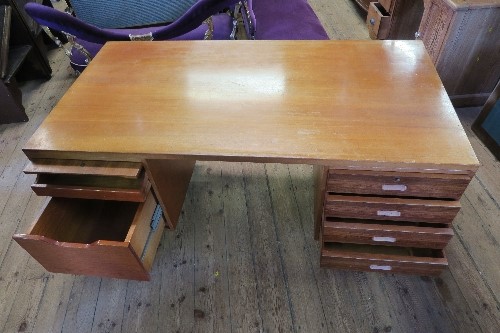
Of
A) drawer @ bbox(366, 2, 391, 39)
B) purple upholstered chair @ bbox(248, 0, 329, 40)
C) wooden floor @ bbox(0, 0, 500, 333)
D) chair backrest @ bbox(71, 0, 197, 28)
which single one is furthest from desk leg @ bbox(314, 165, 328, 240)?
drawer @ bbox(366, 2, 391, 39)

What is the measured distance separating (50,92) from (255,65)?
1.76m

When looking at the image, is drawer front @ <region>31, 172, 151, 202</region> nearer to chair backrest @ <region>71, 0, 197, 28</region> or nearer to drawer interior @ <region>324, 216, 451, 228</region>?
drawer interior @ <region>324, 216, 451, 228</region>

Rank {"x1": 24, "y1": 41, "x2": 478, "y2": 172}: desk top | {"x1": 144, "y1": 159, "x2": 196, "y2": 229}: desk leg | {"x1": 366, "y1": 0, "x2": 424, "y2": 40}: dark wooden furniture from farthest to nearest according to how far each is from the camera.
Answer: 1. {"x1": 366, "y1": 0, "x2": 424, "y2": 40}: dark wooden furniture
2. {"x1": 144, "y1": 159, "x2": 196, "y2": 229}: desk leg
3. {"x1": 24, "y1": 41, "x2": 478, "y2": 172}: desk top

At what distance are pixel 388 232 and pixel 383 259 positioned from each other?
122mm

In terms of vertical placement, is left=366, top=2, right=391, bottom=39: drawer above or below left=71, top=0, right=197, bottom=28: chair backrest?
below

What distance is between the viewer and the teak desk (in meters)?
0.88

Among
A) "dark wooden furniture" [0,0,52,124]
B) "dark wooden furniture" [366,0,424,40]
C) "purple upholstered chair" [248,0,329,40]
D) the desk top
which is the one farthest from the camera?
"dark wooden furniture" [366,0,424,40]

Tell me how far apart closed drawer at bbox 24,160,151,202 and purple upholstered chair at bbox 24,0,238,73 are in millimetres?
855

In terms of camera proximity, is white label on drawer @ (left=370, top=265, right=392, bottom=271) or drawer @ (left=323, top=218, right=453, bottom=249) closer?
drawer @ (left=323, top=218, right=453, bottom=249)

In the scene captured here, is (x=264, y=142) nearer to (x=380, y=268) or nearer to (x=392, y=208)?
(x=392, y=208)

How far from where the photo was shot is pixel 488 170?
1.57 m

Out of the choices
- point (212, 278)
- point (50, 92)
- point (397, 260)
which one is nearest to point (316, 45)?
point (397, 260)

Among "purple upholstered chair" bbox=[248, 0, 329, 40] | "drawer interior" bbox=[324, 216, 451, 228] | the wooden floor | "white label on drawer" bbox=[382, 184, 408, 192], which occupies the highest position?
A: "white label on drawer" bbox=[382, 184, 408, 192]

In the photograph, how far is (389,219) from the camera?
1.03 m
